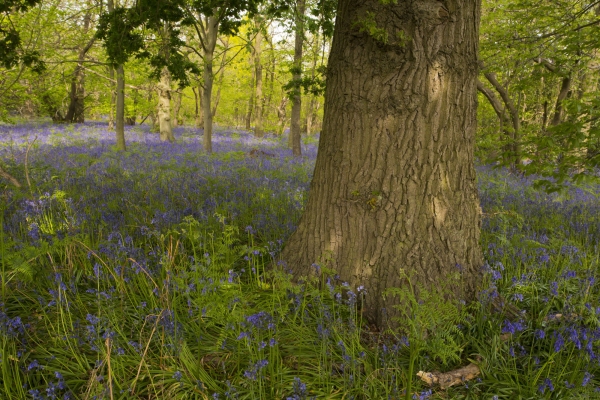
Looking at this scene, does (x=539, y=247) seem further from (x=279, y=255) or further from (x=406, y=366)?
(x=279, y=255)

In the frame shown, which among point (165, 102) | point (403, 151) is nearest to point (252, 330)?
Answer: point (403, 151)

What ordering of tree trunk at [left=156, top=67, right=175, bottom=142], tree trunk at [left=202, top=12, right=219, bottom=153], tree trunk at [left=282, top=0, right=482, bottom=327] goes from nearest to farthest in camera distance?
tree trunk at [left=282, top=0, right=482, bottom=327], tree trunk at [left=202, top=12, right=219, bottom=153], tree trunk at [left=156, top=67, right=175, bottom=142]

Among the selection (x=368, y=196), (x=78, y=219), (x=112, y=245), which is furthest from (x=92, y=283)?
(x=368, y=196)

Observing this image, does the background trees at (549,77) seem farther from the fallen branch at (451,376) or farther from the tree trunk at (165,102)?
the tree trunk at (165,102)

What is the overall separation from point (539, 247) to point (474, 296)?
1.23m

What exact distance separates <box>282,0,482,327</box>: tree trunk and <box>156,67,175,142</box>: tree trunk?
42.5ft

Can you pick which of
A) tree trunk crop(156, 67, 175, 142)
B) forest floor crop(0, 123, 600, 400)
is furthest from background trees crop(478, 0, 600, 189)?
tree trunk crop(156, 67, 175, 142)

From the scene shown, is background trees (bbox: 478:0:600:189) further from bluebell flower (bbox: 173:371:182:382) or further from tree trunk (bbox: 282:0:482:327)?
bluebell flower (bbox: 173:371:182:382)

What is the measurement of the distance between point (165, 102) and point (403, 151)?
14481 millimetres

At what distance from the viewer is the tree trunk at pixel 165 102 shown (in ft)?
48.3

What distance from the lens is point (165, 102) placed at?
15234 mm

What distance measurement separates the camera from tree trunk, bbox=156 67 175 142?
14.7 meters

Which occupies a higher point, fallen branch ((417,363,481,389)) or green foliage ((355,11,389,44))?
green foliage ((355,11,389,44))

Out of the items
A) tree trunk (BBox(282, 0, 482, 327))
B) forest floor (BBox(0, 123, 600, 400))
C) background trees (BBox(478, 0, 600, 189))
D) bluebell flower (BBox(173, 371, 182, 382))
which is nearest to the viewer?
bluebell flower (BBox(173, 371, 182, 382))
